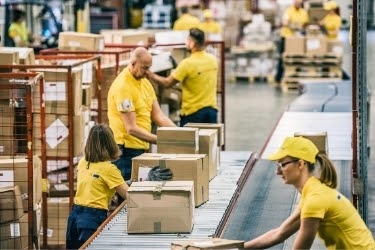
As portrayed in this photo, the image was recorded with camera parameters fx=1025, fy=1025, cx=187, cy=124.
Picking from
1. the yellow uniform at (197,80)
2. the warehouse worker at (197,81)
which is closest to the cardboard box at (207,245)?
the warehouse worker at (197,81)

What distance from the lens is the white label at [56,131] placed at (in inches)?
426

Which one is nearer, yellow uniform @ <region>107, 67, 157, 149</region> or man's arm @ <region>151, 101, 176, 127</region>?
yellow uniform @ <region>107, 67, 157, 149</region>

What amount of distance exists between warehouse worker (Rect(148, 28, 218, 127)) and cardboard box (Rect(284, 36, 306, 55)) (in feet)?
36.4

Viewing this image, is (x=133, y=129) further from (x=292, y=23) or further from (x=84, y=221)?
(x=292, y=23)

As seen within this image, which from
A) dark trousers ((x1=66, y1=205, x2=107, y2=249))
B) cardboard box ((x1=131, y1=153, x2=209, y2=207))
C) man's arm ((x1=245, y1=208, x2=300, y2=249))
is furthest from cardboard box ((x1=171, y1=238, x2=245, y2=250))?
cardboard box ((x1=131, y1=153, x2=209, y2=207))

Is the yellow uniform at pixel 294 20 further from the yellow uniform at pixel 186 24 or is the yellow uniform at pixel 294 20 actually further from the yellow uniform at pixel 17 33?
the yellow uniform at pixel 17 33

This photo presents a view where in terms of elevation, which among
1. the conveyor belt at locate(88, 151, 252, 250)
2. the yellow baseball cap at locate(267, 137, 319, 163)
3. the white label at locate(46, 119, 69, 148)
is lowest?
the conveyor belt at locate(88, 151, 252, 250)

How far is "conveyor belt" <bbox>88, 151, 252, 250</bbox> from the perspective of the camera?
24.8 feet

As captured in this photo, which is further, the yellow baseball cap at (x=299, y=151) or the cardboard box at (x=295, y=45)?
the cardboard box at (x=295, y=45)

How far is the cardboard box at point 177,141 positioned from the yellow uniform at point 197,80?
3.28 metres

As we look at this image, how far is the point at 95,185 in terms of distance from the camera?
8.26 metres

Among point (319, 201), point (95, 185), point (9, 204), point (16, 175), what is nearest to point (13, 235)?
point (9, 204)

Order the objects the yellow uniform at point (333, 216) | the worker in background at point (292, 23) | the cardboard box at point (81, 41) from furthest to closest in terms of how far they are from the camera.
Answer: the worker in background at point (292, 23)
the cardboard box at point (81, 41)
the yellow uniform at point (333, 216)

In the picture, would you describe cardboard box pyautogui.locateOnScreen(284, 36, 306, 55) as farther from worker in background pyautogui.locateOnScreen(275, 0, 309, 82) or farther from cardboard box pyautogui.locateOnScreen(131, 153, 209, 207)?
cardboard box pyautogui.locateOnScreen(131, 153, 209, 207)
